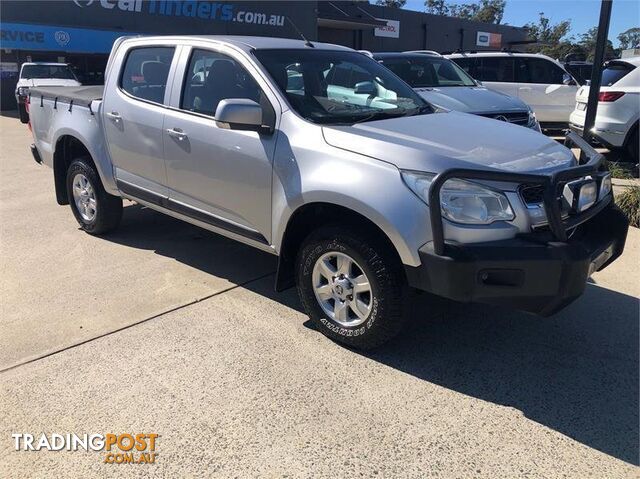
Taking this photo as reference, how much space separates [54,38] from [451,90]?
18.4m

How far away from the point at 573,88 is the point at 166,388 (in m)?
11.7

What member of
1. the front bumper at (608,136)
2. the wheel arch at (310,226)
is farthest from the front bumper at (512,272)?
the front bumper at (608,136)

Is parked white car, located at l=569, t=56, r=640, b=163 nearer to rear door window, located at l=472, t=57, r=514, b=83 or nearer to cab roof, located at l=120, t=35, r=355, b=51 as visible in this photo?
rear door window, located at l=472, t=57, r=514, b=83

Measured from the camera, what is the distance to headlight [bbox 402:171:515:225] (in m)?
2.99

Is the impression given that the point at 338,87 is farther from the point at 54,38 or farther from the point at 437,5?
the point at 437,5

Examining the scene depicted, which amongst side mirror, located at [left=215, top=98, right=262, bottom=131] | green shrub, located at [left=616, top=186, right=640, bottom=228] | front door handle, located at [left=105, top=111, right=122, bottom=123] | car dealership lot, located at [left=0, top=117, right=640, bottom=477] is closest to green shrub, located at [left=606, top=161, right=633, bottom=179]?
green shrub, located at [left=616, top=186, right=640, bottom=228]

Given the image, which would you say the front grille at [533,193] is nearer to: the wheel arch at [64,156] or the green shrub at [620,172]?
the wheel arch at [64,156]

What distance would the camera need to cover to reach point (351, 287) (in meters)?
3.46

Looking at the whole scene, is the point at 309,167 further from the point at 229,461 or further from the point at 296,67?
the point at 229,461

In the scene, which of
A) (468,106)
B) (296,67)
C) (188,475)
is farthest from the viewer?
(468,106)

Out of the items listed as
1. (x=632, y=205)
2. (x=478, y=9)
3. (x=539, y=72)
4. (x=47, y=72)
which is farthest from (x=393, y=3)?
(x=632, y=205)

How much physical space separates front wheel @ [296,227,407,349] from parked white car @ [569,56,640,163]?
679 cm

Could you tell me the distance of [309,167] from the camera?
3477mm

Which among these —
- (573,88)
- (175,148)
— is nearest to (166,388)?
(175,148)
